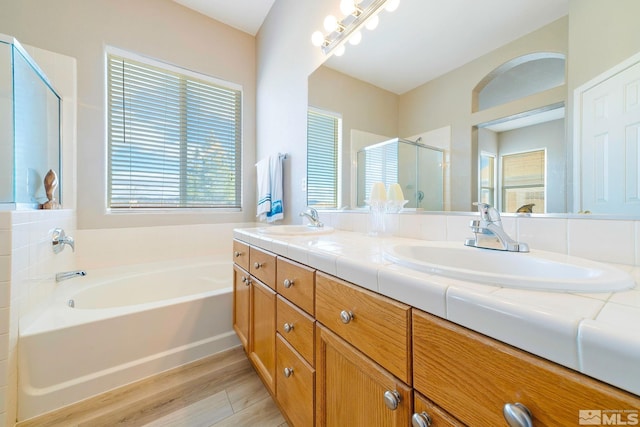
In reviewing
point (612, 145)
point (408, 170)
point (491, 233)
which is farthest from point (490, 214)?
point (408, 170)

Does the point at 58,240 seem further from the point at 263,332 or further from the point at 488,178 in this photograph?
the point at 488,178

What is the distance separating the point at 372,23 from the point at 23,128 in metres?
2.25

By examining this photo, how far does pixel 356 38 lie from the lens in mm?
1406

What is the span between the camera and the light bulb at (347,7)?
54.4 inches

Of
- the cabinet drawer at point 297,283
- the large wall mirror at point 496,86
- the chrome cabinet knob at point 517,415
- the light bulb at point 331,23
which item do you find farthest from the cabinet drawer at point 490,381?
the light bulb at point 331,23

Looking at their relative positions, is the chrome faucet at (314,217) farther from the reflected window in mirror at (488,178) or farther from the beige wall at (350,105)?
the reflected window in mirror at (488,178)

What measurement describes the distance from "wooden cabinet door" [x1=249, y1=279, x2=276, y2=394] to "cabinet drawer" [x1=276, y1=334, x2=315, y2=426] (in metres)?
0.06

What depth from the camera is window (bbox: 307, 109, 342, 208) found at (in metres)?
1.59

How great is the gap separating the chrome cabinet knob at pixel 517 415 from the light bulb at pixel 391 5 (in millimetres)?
1512

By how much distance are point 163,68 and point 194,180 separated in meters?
1.03

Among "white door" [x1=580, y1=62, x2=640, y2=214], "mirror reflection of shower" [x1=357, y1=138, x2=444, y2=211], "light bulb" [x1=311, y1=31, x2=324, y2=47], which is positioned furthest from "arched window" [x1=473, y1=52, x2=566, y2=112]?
"light bulb" [x1=311, y1=31, x2=324, y2=47]

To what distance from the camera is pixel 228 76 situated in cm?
256

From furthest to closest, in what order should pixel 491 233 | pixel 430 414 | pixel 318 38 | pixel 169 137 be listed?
pixel 169 137
pixel 318 38
pixel 491 233
pixel 430 414

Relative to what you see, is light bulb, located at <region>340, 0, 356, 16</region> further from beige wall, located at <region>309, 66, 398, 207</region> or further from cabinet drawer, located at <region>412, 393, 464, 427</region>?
cabinet drawer, located at <region>412, 393, 464, 427</region>
